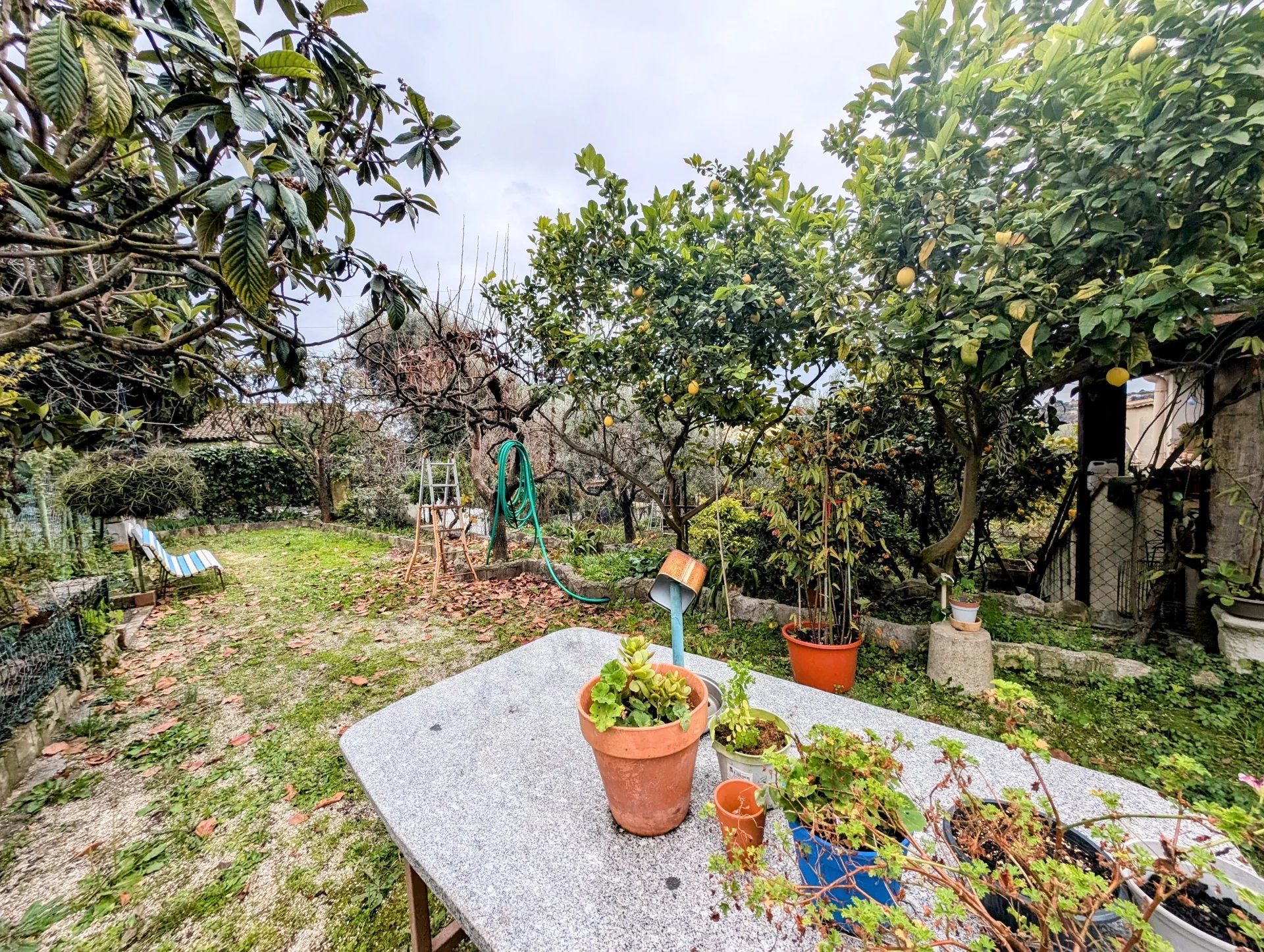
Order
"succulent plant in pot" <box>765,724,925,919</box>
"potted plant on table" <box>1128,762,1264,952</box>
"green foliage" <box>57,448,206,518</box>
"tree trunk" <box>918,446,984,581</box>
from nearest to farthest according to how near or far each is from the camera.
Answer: "potted plant on table" <box>1128,762,1264,952</box>, "succulent plant in pot" <box>765,724,925,919</box>, "tree trunk" <box>918,446,984,581</box>, "green foliage" <box>57,448,206,518</box>

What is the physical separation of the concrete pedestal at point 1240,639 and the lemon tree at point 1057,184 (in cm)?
160

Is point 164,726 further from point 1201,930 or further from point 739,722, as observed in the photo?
point 1201,930

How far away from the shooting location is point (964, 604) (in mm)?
2768

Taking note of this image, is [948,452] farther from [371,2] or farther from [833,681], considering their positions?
[371,2]

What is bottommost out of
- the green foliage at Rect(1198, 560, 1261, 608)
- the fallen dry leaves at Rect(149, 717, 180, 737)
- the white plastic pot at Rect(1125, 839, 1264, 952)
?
the fallen dry leaves at Rect(149, 717, 180, 737)

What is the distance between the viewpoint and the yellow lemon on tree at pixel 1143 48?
149 centimetres

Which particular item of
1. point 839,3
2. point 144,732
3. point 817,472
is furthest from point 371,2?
point 144,732

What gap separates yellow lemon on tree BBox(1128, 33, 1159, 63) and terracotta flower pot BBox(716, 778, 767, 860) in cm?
253

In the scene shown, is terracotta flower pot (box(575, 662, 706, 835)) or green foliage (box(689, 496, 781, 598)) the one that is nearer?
terracotta flower pot (box(575, 662, 706, 835))

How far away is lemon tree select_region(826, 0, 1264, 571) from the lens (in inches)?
60.7

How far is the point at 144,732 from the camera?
8.87ft

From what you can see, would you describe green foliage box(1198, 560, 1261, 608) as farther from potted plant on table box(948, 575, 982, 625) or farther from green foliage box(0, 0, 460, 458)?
green foliage box(0, 0, 460, 458)

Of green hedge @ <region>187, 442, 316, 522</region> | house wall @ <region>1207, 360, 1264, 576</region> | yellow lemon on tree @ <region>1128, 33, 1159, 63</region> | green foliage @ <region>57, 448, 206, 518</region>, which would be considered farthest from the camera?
green hedge @ <region>187, 442, 316, 522</region>

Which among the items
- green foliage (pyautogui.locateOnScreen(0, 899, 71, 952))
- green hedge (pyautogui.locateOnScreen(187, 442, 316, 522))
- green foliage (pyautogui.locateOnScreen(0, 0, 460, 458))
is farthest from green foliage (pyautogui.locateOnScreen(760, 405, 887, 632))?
green hedge (pyautogui.locateOnScreen(187, 442, 316, 522))
